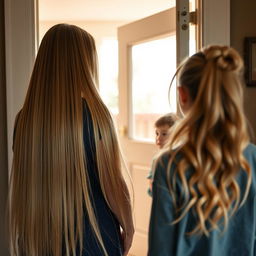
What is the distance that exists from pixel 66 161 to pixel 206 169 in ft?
1.75

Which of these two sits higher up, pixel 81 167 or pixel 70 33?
pixel 70 33

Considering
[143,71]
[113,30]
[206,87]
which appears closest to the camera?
[206,87]

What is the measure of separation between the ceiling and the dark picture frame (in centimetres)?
114

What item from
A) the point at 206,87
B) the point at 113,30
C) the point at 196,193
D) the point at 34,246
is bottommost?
the point at 34,246

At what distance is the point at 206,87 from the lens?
95 centimetres

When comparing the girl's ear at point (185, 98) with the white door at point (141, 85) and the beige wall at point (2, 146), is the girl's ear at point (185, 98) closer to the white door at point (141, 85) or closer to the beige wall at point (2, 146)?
the beige wall at point (2, 146)

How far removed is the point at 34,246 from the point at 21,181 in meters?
0.24

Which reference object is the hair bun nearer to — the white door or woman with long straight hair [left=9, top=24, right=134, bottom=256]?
woman with long straight hair [left=9, top=24, right=134, bottom=256]

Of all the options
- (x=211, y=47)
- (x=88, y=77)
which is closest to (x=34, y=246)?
(x=88, y=77)

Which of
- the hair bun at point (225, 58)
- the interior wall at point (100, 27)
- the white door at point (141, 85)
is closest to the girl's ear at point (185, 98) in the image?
the hair bun at point (225, 58)

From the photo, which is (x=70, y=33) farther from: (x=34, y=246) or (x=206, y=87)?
(x=34, y=246)

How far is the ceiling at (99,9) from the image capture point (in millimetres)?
3353

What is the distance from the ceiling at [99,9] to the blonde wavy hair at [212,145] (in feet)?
7.19

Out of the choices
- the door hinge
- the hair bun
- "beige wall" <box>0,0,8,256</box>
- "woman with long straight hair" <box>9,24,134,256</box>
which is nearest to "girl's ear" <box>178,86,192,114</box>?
the hair bun
